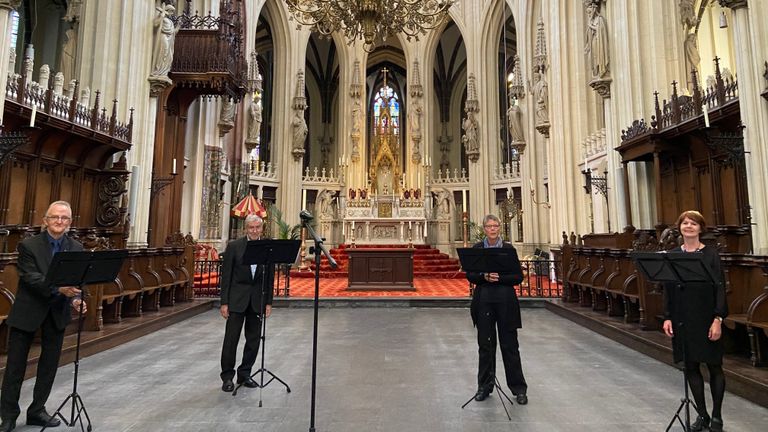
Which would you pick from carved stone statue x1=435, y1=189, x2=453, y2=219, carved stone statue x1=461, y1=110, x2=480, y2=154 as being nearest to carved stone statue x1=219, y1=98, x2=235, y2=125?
carved stone statue x1=435, y1=189, x2=453, y2=219

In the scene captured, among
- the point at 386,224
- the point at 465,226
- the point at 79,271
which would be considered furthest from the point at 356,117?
the point at 79,271

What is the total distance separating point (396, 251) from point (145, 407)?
28.9 feet

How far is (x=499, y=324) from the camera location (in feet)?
11.3

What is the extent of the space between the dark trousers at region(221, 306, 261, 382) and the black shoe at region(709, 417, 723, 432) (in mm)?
3568

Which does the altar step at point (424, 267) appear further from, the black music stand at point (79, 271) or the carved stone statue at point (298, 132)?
the black music stand at point (79, 271)

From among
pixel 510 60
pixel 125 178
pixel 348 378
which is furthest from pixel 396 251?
pixel 510 60

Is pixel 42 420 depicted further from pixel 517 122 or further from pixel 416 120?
pixel 416 120

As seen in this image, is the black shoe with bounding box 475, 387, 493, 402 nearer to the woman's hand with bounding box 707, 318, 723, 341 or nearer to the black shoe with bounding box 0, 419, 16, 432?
the woman's hand with bounding box 707, 318, 723, 341

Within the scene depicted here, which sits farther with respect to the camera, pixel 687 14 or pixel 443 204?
pixel 443 204

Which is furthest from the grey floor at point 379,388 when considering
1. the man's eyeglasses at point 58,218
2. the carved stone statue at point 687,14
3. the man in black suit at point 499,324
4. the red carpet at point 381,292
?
the carved stone statue at point 687,14

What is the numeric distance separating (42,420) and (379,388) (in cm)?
253

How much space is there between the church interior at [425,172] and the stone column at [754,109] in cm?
2

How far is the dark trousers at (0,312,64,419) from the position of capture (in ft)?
9.03

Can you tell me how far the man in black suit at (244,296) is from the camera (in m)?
3.72
